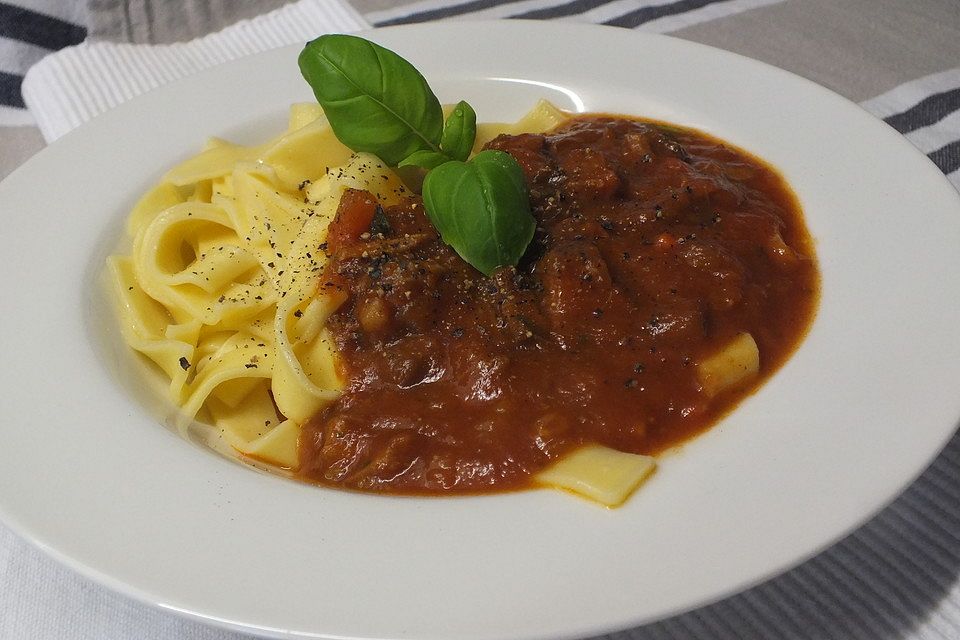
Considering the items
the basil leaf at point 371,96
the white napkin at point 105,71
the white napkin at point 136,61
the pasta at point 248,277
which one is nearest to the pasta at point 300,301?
the pasta at point 248,277

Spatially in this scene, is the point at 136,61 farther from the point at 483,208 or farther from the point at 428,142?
the point at 483,208

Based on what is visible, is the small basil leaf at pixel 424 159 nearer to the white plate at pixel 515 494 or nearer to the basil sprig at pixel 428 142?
the basil sprig at pixel 428 142

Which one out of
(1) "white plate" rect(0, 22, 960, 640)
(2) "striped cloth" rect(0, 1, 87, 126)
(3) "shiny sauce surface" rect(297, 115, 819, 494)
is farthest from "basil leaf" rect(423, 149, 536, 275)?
(2) "striped cloth" rect(0, 1, 87, 126)

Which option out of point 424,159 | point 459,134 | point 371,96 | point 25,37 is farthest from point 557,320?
point 25,37

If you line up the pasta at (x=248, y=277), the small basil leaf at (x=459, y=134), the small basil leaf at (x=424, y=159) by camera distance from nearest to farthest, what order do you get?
1. the pasta at (x=248, y=277)
2. the small basil leaf at (x=424, y=159)
3. the small basil leaf at (x=459, y=134)

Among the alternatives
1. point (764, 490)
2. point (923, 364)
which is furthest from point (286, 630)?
point (923, 364)
